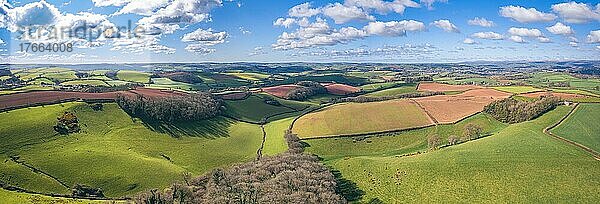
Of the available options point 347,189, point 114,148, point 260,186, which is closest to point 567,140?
point 347,189

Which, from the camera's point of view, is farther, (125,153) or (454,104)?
A: (454,104)

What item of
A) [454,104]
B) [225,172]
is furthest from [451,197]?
[454,104]

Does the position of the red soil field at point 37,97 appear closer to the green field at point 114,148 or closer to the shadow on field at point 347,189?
the green field at point 114,148

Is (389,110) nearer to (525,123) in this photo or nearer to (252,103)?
(525,123)

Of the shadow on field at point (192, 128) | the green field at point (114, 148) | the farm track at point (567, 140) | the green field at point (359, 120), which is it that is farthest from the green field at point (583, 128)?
the shadow on field at point (192, 128)

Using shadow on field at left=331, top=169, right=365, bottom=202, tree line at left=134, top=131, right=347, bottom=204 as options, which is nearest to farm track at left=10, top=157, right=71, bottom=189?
tree line at left=134, top=131, right=347, bottom=204

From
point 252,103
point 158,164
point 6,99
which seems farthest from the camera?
point 252,103

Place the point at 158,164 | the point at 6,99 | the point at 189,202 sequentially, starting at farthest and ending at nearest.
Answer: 1. the point at 6,99
2. the point at 158,164
3. the point at 189,202

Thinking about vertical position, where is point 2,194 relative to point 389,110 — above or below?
below
